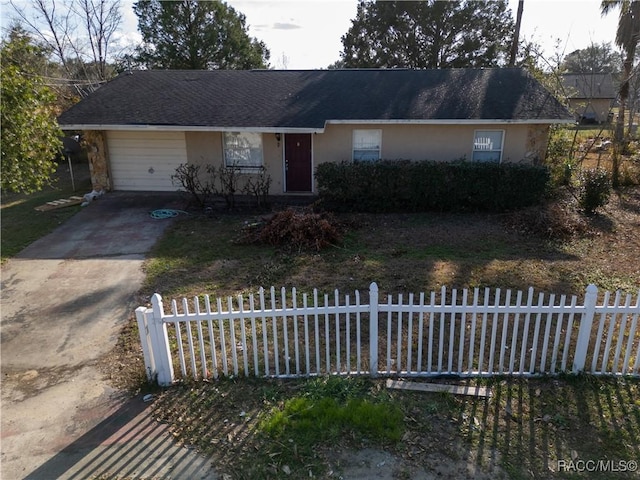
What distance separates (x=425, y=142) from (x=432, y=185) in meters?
2.09

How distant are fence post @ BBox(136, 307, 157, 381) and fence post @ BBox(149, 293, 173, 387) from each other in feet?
0.15

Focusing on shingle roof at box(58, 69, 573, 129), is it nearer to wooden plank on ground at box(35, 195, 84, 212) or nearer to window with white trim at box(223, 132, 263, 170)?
window with white trim at box(223, 132, 263, 170)

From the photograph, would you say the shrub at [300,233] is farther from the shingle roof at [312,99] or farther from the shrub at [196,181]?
the shingle roof at [312,99]

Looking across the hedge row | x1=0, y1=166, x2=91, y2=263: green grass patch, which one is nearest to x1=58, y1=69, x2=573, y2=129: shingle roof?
the hedge row

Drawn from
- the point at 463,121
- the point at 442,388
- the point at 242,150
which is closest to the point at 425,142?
the point at 463,121

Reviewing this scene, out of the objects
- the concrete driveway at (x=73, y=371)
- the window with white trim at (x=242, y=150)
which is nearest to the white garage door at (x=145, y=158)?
the window with white trim at (x=242, y=150)

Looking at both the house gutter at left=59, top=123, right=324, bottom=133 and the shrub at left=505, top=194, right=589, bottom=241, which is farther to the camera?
the house gutter at left=59, top=123, right=324, bottom=133

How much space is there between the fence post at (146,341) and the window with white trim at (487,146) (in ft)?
35.9

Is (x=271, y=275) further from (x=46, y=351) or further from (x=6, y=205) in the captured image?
(x=6, y=205)

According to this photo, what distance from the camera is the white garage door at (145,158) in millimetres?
13758

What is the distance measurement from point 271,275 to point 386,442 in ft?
13.8

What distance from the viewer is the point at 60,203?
12.8m

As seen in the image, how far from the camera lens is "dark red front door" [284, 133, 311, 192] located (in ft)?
43.7

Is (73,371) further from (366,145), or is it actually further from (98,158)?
(98,158)
